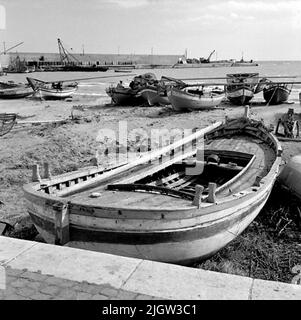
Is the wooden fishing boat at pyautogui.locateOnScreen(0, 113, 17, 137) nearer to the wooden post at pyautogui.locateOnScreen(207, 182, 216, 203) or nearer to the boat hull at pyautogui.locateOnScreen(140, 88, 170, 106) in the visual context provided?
the wooden post at pyautogui.locateOnScreen(207, 182, 216, 203)

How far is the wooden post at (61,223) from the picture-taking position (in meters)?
5.89

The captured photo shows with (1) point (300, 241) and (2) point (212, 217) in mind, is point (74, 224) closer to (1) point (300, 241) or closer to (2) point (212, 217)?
(2) point (212, 217)

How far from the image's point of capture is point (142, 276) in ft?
14.2

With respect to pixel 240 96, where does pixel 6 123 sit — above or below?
below

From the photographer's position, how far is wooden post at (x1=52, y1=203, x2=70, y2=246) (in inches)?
232

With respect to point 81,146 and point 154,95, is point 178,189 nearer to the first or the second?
point 81,146

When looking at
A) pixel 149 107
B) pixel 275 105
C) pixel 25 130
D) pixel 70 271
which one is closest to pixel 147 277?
pixel 70 271

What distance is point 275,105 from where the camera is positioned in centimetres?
2980

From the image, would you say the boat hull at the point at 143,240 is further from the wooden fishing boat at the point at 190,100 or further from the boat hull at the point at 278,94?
the boat hull at the point at 278,94

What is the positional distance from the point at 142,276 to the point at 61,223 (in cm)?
209

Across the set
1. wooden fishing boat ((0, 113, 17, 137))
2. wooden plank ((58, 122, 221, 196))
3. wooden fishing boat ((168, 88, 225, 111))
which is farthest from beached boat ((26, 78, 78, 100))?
wooden plank ((58, 122, 221, 196))

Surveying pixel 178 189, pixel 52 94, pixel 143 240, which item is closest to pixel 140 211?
pixel 143 240
